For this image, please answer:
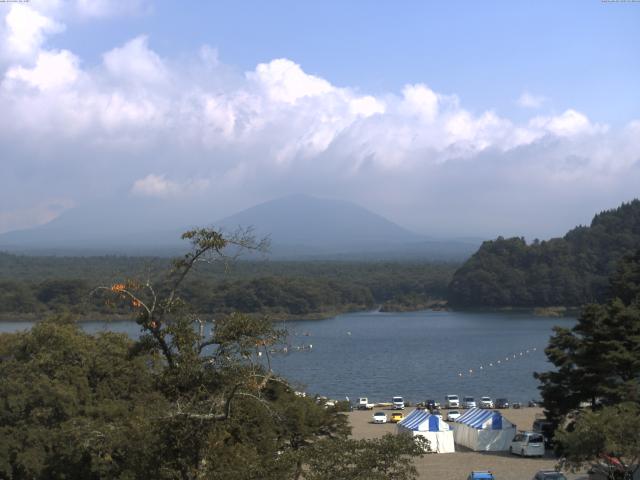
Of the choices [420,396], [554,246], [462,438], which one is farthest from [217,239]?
[554,246]

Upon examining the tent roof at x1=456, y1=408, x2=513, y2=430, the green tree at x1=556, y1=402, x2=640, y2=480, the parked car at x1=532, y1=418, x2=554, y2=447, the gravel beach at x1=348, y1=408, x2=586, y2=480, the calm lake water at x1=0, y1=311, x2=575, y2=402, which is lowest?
the calm lake water at x1=0, y1=311, x2=575, y2=402

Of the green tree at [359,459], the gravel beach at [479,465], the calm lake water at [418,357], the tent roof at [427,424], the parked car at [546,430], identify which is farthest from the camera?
the calm lake water at [418,357]

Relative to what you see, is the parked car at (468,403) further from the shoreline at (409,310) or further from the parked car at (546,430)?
the shoreline at (409,310)

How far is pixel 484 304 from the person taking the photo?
61.2m

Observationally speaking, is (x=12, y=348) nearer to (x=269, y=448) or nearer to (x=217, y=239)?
(x=269, y=448)

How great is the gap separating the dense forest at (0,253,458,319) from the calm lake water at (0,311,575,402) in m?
2.49

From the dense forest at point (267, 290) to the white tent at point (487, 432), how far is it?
23603 millimetres

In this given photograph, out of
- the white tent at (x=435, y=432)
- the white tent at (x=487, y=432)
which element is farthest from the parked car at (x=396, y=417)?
the white tent at (x=435, y=432)

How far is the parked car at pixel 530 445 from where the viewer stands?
1334 centimetres

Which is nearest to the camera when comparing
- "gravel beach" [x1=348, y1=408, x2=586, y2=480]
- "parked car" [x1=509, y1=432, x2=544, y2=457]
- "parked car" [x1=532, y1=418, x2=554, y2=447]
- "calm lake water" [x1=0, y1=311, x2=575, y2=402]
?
"gravel beach" [x1=348, y1=408, x2=586, y2=480]

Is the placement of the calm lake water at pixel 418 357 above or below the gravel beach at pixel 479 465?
below

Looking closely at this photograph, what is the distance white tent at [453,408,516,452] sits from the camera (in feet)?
47.0

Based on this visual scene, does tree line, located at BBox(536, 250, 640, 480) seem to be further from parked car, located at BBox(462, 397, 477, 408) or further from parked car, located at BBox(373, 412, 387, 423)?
parked car, located at BBox(462, 397, 477, 408)

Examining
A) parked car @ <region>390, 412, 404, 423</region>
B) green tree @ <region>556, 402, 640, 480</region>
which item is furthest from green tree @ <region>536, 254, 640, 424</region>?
parked car @ <region>390, 412, 404, 423</region>
